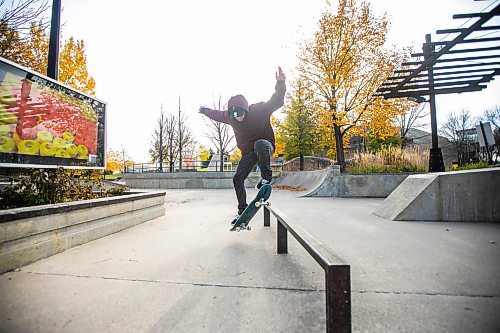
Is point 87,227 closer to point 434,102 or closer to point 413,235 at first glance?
point 413,235

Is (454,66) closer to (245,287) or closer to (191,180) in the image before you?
(245,287)

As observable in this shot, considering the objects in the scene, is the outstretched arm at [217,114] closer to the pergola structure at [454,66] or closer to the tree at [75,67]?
the pergola structure at [454,66]

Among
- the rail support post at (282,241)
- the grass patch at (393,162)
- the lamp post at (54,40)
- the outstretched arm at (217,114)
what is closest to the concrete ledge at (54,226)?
the outstretched arm at (217,114)

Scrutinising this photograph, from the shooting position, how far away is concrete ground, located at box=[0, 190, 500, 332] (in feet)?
4.39

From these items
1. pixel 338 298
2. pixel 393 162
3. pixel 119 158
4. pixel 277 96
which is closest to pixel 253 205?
pixel 277 96

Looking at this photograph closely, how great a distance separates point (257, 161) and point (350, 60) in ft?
38.4

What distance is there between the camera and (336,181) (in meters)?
9.23

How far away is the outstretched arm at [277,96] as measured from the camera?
11.0 ft

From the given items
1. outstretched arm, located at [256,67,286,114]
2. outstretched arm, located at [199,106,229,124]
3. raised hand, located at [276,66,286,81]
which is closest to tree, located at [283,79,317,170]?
outstretched arm, located at [199,106,229,124]

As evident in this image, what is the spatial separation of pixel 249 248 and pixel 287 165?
885 inches

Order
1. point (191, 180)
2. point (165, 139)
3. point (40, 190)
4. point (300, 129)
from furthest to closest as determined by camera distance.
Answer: point (165, 139) → point (300, 129) → point (191, 180) → point (40, 190)

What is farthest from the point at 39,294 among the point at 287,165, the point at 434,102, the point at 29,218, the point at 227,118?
the point at 287,165

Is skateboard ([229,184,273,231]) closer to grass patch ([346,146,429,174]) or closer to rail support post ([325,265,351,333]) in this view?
rail support post ([325,265,351,333])

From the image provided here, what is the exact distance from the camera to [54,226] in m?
2.53
